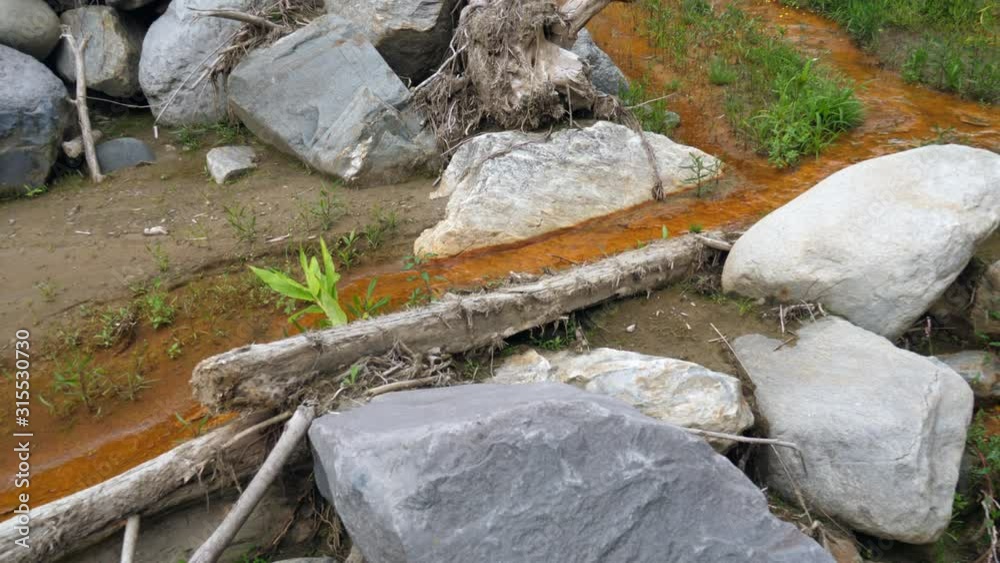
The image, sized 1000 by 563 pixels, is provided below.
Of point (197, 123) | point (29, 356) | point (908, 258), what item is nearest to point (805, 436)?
point (908, 258)

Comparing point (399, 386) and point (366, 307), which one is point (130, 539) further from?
point (366, 307)

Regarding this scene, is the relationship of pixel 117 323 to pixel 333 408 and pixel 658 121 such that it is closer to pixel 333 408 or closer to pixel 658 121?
pixel 333 408

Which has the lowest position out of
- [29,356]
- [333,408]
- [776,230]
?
[29,356]

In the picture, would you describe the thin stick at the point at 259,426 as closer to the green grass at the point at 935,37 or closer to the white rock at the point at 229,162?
the white rock at the point at 229,162

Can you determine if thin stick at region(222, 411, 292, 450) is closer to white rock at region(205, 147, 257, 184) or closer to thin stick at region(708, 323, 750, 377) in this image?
thin stick at region(708, 323, 750, 377)

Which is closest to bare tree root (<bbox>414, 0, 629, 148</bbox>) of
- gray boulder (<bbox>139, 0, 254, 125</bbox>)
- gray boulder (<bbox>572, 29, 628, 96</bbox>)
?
gray boulder (<bbox>572, 29, 628, 96</bbox>)

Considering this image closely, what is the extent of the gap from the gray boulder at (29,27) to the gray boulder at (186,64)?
0.77m

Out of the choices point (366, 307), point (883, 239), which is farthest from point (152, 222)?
point (883, 239)

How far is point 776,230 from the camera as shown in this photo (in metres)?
4.34

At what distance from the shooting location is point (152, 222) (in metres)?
5.57

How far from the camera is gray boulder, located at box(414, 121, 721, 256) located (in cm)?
534

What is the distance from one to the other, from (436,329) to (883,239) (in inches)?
95.6

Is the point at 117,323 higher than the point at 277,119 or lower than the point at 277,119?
lower

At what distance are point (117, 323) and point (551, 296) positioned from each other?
8.32 ft
